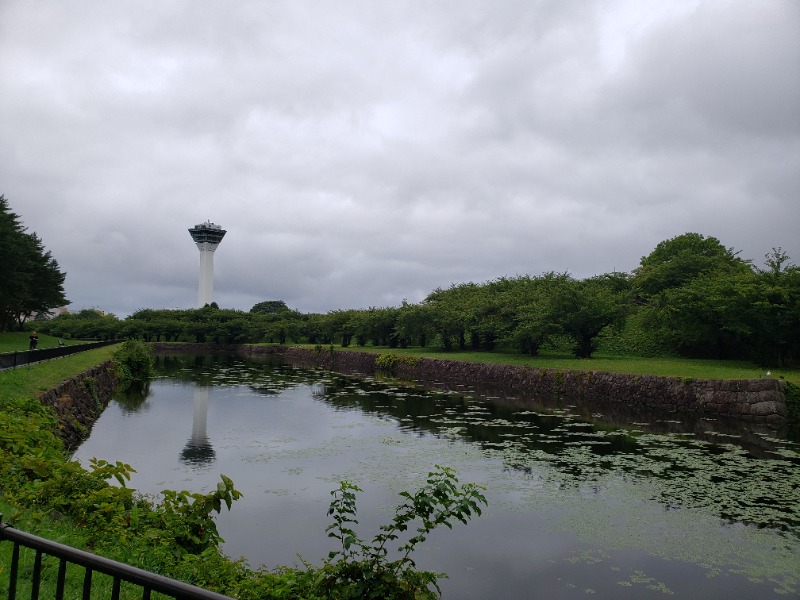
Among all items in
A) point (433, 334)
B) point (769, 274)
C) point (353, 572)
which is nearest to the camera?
point (353, 572)

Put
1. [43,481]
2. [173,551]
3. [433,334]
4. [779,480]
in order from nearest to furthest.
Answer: [173,551] < [43,481] < [779,480] < [433,334]

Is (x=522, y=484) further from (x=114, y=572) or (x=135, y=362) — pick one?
(x=135, y=362)

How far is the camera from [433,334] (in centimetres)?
5306

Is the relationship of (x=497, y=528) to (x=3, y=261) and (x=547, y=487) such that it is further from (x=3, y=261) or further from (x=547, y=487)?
(x=3, y=261)

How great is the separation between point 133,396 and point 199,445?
14.8 metres

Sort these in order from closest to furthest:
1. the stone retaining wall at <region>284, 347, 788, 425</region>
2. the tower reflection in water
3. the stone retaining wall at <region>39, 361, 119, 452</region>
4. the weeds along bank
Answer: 1. the tower reflection in water
2. the stone retaining wall at <region>39, 361, 119, 452</region>
3. the weeds along bank
4. the stone retaining wall at <region>284, 347, 788, 425</region>

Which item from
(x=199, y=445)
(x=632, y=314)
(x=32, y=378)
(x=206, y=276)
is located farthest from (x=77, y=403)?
(x=206, y=276)

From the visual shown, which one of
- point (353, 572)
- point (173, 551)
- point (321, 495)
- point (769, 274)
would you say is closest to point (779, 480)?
point (321, 495)

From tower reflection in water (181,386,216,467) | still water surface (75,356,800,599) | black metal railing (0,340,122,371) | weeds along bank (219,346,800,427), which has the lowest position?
tower reflection in water (181,386,216,467)

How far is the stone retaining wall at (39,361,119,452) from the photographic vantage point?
50.9ft

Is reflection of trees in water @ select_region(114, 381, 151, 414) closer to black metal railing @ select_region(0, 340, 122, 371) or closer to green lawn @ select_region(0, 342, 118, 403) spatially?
green lawn @ select_region(0, 342, 118, 403)

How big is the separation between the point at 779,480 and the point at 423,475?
320 inches

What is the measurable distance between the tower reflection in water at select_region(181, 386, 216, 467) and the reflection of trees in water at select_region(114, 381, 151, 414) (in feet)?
9.08

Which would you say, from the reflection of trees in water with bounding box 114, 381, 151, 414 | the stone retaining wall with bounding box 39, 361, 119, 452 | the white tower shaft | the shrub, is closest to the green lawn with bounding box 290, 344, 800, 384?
the reflection of trees in water with bounding box 114, 381, 151, 414
